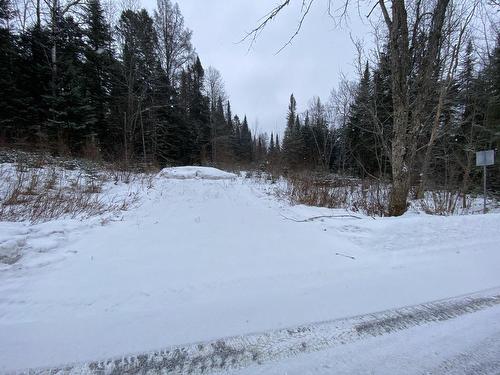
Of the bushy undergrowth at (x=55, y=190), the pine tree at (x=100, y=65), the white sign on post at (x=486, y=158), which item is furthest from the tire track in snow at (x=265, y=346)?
the pine tree at (x=100, y=65)

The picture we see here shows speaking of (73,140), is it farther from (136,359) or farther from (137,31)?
(136,359)

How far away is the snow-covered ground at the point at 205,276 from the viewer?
6.48 ft

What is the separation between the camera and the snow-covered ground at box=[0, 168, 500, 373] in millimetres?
1977

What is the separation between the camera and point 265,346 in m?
1.87

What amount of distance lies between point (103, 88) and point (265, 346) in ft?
79.4

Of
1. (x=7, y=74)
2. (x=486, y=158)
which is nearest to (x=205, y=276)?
(x=486, y=158)

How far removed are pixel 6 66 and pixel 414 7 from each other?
2027 cm

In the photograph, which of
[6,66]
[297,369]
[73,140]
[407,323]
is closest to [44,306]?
[297,369]

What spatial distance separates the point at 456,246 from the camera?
13.1 ft

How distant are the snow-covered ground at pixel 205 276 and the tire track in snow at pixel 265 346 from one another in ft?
0.26

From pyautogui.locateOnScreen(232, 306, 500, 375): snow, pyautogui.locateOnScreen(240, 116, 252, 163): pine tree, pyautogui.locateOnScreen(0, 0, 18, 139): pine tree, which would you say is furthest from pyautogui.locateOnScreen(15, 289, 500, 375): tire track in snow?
pyautogui.locateOnScreen(240, 116, 252, 163): pine tree

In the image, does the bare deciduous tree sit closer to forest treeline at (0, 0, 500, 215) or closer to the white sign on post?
forest treeline at (0, 0, 500, 215)

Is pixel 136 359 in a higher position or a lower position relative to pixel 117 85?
lower

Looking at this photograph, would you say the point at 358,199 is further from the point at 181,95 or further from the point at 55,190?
the point at 181,95
